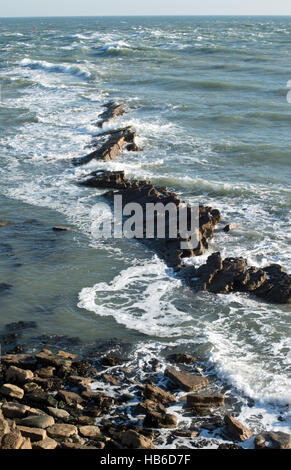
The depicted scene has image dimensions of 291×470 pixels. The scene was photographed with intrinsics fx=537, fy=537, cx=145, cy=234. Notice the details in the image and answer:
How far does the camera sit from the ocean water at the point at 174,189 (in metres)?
9.22

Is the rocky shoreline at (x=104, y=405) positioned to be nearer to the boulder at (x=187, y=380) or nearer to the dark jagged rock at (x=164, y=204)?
the boulder at (x=187, y=380)

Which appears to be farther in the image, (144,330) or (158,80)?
(158,80)

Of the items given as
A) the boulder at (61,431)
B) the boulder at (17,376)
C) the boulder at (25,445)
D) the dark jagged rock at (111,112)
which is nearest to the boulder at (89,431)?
the boulder at (61,431)

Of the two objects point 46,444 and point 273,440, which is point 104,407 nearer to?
point 46,444

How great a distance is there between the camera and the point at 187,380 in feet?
26.4

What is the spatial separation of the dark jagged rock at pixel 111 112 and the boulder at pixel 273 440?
1911cm

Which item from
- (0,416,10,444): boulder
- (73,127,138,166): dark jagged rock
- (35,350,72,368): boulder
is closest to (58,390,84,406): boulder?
(35,350,72,368): boulder

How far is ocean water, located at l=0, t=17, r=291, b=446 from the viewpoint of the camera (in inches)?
363

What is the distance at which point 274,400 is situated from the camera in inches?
306

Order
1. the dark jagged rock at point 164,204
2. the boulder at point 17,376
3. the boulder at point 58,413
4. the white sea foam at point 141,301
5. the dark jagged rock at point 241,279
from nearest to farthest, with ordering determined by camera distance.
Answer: the boulder at point 58,413, the boulder at point 17,376, the white sea foam at point 141,301, the dark jagged rock at point 241,279, the dark jagged rock at point 164,204

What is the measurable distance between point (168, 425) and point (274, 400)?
5.58 ft

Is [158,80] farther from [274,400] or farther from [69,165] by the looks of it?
[274,400]

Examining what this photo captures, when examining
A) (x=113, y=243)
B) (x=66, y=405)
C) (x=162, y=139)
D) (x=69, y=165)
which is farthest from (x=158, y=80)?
(x=66, y=405)
